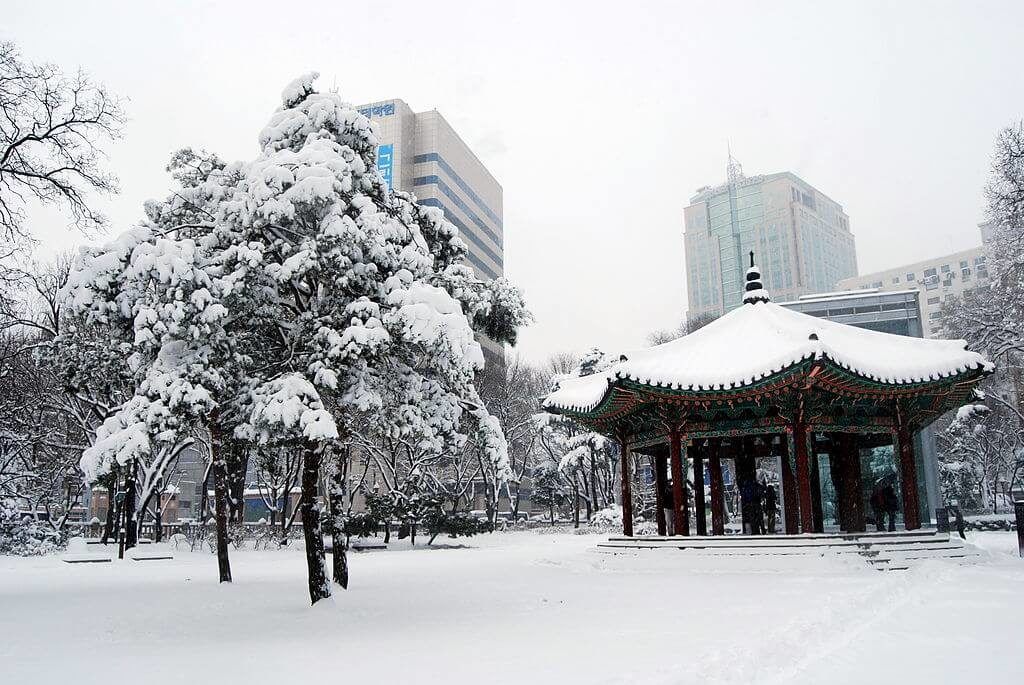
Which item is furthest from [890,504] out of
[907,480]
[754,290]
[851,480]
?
[754,290]

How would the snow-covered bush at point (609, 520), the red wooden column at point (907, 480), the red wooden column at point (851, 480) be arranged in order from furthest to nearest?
the snow-covered bush at point (609, 520) < the red wooden column at point (851, 480) < the red wooden column at point (907, 480)

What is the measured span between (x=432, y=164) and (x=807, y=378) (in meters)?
67.9

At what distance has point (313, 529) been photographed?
36.3 feet

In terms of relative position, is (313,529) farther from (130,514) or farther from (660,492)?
(130,514)

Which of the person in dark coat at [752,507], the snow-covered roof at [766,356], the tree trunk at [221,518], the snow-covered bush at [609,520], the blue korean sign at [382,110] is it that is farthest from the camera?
the blue korean sign at [382,110]

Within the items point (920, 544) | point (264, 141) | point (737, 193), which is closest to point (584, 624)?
point (264, 141)

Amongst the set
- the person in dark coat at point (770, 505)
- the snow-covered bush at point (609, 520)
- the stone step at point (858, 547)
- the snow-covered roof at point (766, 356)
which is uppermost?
the snow-covered roof at point (766, 356)

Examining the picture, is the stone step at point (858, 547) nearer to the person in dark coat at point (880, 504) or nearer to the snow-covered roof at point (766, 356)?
the person in dark coat at point (880, 504)

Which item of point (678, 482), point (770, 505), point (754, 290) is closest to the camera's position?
point (678, 482)

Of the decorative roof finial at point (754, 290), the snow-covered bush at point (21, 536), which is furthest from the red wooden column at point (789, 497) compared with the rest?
the snow-covered bush at point (21, 536)

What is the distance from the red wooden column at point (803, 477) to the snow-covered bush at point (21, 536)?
23501mm

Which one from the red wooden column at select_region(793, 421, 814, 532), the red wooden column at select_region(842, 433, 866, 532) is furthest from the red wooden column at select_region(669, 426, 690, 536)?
the red wooden column at select_region(842, 433, 866, 532)

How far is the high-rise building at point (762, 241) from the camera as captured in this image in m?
106

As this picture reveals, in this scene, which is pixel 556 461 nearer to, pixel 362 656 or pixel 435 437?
pixel 435 437
